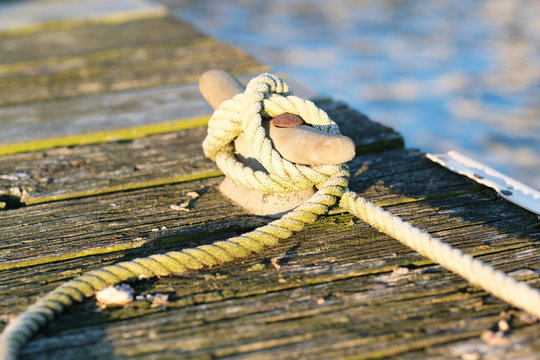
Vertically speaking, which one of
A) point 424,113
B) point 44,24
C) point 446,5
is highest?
point 446,5

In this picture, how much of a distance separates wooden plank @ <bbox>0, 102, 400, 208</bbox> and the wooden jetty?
1cm

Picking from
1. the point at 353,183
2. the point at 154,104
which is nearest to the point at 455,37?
the point at 154,104

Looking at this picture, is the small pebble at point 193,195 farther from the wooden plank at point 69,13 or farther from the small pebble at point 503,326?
the wooden plank at point 69,13

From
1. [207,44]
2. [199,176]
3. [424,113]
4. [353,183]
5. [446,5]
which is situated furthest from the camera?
[446,5]

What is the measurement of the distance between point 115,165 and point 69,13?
5489 mm

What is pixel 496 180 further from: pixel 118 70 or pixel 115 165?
pixel 118 70

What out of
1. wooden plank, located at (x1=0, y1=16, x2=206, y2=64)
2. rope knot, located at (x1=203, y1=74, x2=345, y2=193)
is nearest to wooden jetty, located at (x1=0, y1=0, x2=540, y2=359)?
rope knot, located at (x1=203, y1=74, x2=345, y2=193)

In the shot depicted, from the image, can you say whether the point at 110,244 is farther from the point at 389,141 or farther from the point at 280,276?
the point at 389,141

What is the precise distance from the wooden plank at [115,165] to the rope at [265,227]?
47 centimetres

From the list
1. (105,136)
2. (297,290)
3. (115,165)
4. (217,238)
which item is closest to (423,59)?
(105,136)

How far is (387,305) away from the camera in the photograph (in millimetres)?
1815

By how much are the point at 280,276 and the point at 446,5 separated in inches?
444

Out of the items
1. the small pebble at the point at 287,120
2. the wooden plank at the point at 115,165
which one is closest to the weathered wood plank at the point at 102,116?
the wooden plank at the point at 115,165

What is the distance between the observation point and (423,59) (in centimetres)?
893
